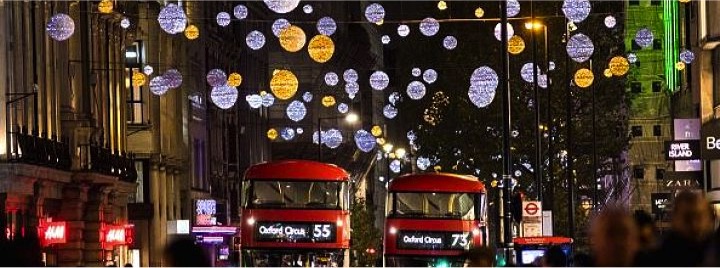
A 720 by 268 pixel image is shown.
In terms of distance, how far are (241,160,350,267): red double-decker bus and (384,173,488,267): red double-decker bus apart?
120 centimetres

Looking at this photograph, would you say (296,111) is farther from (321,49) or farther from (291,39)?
(321,49)

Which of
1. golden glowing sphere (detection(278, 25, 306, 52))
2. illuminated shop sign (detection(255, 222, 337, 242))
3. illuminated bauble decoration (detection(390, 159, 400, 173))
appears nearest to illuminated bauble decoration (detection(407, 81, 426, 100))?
golden glowing sphere (detection(278, 25, 306, 52))

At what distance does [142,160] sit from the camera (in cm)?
6650

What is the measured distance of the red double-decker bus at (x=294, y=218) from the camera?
3931 cm

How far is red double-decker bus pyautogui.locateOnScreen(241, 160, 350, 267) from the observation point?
39.3 m

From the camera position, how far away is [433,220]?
136ft

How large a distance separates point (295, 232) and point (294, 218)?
0.32 m

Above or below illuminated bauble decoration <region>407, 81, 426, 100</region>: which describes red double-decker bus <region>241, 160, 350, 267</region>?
below

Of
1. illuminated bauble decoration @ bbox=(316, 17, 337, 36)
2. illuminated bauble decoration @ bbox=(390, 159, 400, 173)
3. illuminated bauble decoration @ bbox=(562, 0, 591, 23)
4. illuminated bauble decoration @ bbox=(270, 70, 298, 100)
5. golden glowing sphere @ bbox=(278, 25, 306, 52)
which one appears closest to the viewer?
illuminated bauble decoration @ bbox=(562, 0, 591, 23)

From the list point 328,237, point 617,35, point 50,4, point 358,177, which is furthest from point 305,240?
point 358,177

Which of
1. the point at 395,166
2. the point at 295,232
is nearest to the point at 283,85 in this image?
the point at 295,232

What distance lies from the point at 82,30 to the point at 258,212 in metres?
15.3

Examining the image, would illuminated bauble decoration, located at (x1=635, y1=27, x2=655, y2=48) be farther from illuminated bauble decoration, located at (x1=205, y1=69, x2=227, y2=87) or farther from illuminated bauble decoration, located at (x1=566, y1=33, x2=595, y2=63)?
illuminated bauble decoration, located at (x1=205, y1=69, x2=227, y2=87)

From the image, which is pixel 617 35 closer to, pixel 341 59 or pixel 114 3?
pixel 114 3
